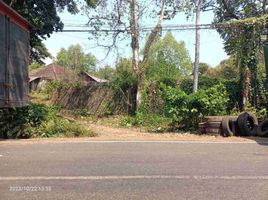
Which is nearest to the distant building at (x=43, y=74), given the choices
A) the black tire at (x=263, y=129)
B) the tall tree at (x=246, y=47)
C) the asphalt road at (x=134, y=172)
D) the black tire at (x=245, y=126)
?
the tall tree at (x=246, y=47)

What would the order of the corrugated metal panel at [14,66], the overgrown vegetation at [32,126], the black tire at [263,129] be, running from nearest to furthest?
the corrugated metal panel at [14,66] < the black tire at [263,129] < the overgrown vegetation at [32,126]

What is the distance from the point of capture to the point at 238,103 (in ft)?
77.5

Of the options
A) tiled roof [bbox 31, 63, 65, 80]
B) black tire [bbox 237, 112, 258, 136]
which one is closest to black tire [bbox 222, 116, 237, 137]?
black tire [bbox 237, 112, 258, 136]

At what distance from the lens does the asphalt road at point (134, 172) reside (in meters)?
6.93

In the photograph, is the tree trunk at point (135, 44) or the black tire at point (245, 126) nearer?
the black tire at point (245, 126)

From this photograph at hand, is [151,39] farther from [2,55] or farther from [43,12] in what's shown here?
[2,55]

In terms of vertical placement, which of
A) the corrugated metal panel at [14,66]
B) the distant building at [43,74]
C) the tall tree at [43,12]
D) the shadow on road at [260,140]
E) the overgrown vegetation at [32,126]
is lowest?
the shadow on road at [260,140]

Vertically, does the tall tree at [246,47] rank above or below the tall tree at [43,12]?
below

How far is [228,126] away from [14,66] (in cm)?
1014

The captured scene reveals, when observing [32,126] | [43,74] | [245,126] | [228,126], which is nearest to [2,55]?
[32,126]

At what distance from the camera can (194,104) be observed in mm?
18562

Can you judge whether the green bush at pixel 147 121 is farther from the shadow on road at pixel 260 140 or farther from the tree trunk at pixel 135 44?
the shadow on road at pixel 260 140

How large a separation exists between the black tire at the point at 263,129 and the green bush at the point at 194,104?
→ 2442 millimetres

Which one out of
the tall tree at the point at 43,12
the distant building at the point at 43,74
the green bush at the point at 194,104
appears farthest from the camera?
the distant building at the point at 43,74
